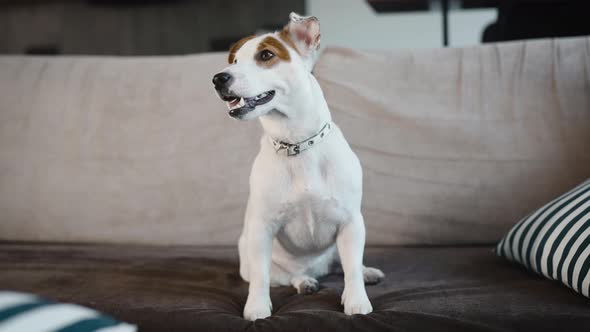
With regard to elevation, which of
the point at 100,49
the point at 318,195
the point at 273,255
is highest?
the point at 100,49

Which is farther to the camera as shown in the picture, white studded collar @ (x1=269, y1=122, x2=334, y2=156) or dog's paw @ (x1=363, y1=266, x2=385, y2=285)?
dog's paw @ (x1=363, y1=266, x2=385, y2=285)

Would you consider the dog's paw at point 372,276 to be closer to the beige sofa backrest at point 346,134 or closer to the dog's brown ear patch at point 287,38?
the beige sofa backrest at point 346,134

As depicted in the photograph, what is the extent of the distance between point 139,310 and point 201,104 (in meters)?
0.87

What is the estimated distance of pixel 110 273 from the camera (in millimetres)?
1521

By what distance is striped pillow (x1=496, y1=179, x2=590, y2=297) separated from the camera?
3.95ft

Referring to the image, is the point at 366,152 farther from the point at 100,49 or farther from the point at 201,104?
the point at 100,49

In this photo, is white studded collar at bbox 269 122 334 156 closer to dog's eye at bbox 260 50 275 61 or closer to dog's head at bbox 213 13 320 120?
dog's head at bbox 213 13 320 120

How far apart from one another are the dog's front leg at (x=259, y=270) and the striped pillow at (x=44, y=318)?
1.32ft

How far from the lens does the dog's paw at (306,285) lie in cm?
135

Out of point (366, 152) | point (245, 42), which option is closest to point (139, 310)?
point (245, 42)

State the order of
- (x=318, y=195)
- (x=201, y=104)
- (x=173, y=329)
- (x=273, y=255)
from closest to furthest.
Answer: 1. (x=173, y=329)
2. (x=318, y=195)
3. (x=273, y=255)
4. (x=201, y=104)

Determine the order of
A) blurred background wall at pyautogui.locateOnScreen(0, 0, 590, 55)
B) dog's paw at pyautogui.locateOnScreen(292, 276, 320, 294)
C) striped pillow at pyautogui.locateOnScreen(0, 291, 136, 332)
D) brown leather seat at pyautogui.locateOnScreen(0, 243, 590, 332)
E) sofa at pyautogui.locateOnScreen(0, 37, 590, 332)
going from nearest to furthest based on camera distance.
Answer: striped pillow at pyautogui.locateOnScreen(0, 291, 136, 332)
brown leather seat at pyautogui.locateOnScreen(0, 243, 590, 332)
dog's paw at pyautogui.locateOnScreen(292, 276, 320, 294)
sofa at pyautogui.locateOnScreen(0, 37, 590, 332)
blurred background wall at pyautogui.locateOnScreen(0, 0, 590, 55)

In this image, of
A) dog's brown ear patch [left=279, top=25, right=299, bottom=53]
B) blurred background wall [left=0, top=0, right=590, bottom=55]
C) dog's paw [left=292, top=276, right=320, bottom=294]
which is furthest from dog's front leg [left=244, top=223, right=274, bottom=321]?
blurred background wall [left=0, top=0, right=590, bottom=55]

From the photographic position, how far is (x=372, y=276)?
1403mm
